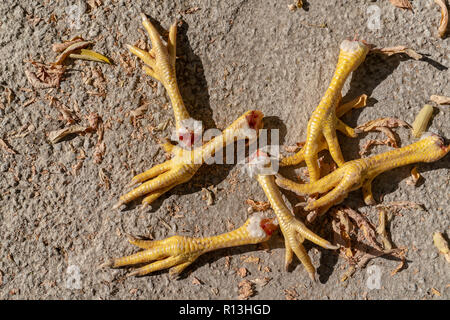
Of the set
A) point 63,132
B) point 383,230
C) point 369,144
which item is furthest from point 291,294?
point 63,132

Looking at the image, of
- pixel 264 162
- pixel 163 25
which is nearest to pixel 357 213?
pixel 264 162

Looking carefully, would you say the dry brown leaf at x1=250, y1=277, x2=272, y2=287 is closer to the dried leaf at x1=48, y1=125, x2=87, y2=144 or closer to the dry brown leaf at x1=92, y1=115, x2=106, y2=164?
the dry brown leaf at x1=92, y1=115, x2=106, y2=164

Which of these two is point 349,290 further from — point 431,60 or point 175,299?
point 431,60

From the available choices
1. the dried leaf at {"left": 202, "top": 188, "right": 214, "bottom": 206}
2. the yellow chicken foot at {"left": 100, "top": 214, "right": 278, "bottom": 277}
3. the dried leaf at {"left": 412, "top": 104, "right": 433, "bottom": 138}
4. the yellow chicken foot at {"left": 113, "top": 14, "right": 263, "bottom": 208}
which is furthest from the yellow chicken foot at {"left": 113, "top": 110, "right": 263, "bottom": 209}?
the dried leaf at {"left": 412, "top": 104, "right": 433, "bottom": 138}

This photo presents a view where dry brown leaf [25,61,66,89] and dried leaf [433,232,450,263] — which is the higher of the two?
dry brown leaf [25,61,66,89]

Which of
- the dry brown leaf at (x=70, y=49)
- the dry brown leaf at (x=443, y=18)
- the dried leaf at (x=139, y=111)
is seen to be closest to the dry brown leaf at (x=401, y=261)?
the dry brown leaf at (x=443, y=18)

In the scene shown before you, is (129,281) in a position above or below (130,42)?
below

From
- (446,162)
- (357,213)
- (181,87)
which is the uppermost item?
(181,87)
